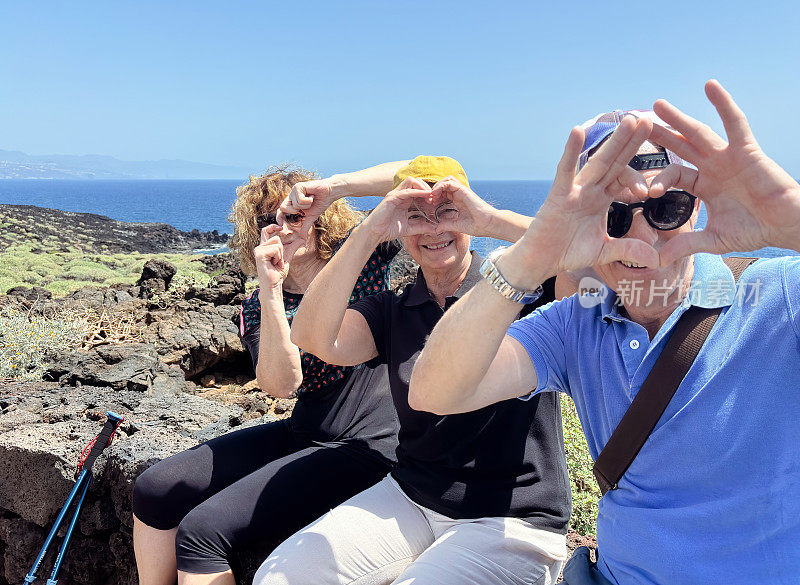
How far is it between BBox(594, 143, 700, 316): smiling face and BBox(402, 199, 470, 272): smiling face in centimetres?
87

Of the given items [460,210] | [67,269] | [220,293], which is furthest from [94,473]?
[67,269]

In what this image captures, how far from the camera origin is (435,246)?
8.77 feet

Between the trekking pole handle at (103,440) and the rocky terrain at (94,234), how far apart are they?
2769 centimetres

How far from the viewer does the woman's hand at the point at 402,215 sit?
7.96 feet

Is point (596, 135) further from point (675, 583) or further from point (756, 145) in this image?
point (675, 583)

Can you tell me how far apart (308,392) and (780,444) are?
2.09 m

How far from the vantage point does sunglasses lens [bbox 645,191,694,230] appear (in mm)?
1592

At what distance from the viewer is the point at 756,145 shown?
1431 millimetres

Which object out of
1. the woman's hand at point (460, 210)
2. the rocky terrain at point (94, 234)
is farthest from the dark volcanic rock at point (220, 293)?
the rocky terrain at point (94, 234)

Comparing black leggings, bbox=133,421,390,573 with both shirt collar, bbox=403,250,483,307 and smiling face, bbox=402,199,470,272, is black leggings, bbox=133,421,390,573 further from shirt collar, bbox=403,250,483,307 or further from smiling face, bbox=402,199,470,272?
smiling face, bbox=402,199,470,272

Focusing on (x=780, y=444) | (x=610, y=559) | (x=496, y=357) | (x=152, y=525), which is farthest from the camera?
(x=152, y=525)

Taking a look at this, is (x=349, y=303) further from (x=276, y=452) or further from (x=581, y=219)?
(x=581, y=219)

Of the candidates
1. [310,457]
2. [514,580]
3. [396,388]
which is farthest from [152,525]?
[514,580]

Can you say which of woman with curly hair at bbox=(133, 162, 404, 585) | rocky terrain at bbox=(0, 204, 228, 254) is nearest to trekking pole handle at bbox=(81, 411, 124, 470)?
woman with curly hair at bbox=(133, 162, 404, 585)
